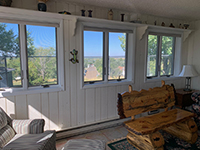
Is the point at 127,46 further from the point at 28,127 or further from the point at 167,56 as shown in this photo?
the point at 28,127

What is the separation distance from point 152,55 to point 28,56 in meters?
2.72

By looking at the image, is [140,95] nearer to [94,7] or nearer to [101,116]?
[101,116]

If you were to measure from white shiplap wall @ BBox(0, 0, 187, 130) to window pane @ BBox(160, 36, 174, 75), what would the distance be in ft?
3.16

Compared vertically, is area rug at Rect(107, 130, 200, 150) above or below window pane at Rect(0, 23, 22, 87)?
below

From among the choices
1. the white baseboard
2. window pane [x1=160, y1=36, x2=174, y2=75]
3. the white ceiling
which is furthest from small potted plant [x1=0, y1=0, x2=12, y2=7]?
window pane [x1=160, y1=36, x2=174, y2=75]

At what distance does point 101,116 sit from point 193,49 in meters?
2.99

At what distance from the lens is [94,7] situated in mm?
2854

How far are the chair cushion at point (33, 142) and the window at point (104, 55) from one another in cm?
127

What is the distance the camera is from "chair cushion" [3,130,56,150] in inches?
68.7

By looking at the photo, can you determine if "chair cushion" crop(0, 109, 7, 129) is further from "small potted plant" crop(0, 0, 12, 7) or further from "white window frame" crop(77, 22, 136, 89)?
"small potted plant" crop(0, 0, 12, 7)

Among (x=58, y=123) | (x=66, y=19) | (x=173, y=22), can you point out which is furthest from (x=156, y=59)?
(x=58, y=123)

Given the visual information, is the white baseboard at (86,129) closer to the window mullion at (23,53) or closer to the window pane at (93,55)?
the window pane at (93,55)

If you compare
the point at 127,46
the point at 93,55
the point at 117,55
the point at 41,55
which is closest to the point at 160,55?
the point at 127,46

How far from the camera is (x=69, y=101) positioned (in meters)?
2.79
